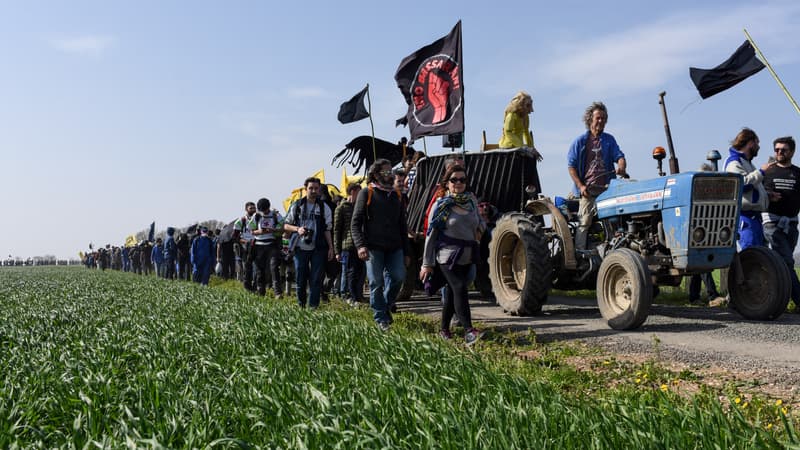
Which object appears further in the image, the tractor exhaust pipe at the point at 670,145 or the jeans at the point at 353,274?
the jeans at the point at 353,274

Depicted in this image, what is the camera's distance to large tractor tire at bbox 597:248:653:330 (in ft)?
20.0

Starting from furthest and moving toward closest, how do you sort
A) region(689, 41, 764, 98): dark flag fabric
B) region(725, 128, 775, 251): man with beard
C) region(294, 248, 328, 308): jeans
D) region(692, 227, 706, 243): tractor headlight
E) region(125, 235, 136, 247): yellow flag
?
region(125, 235, 136, 247): yellow flag < region(294, 248, 328, 308): jeans < region(689, 41, 764, 98): dark flag fabric < region(725, 128, 775, 251): man with beard < region(692, 227, 706, 243): tractor headlight

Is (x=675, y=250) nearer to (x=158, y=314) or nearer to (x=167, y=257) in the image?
(x=158, y=314)

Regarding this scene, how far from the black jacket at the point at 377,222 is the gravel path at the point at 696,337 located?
1.42m

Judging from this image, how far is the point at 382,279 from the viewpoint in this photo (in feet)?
23.0

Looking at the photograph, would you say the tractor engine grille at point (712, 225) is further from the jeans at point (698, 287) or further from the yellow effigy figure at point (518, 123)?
the yellow effigy figure at point (518, 123)

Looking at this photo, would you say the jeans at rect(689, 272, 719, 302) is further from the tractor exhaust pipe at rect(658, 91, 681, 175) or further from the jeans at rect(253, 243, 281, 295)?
the jeans at rect(253, 243, 281, 295)

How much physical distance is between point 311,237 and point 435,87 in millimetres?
3341

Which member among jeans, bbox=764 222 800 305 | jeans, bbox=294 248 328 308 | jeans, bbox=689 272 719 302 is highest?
jeans, bbox=764 222 800 305

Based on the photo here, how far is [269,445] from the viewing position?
8.31 ft

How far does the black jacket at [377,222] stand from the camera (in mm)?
6922

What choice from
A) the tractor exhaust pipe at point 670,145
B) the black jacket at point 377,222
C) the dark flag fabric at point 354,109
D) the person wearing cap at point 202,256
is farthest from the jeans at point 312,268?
the person wearing cap at point 202,256

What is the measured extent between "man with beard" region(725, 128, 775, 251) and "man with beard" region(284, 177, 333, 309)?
500 centimetres

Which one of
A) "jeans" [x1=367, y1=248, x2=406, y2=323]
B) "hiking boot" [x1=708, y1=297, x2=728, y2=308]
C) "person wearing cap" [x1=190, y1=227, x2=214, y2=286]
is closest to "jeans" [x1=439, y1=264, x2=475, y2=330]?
"jeans" [x1=367, y1=248, x2=406, y2=323]
